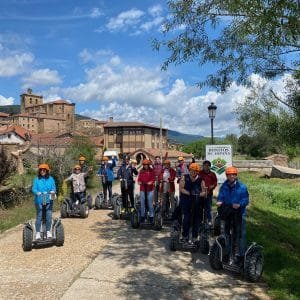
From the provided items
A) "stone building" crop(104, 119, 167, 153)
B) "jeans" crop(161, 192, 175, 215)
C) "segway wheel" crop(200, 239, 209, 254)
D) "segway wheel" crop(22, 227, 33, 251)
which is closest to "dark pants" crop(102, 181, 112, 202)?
"jeans" crop(161, 192, 175, 215)

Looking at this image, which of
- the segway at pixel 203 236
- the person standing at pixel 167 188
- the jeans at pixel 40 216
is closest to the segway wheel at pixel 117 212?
the person standing at pixel 167 188

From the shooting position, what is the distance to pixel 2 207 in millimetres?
16828

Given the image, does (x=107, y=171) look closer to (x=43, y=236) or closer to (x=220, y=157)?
(x=220, y=157)

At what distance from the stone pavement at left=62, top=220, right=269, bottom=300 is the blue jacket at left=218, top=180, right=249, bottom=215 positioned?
1166 mm

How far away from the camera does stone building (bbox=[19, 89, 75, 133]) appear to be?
141625mm

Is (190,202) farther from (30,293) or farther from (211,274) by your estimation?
(30,293)

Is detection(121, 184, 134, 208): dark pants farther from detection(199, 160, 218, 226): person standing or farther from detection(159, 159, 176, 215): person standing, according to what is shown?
detection(199, 160, 218, 226): person standing

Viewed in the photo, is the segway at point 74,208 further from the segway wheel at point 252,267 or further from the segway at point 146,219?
the segway wheel at point 252,267

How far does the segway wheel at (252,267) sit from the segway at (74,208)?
23.3 ft

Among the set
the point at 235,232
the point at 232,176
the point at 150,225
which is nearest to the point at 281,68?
the point at 232,176

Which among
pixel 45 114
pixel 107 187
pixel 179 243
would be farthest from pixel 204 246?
pixel 45 114

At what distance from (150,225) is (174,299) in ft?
17.2

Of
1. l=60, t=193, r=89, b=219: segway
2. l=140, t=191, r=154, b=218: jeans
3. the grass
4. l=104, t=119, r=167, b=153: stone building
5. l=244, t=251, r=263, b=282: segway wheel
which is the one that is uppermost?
l=104, t=119, r=167, b=153: stone building

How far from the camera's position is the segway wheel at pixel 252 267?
24.5 feet
